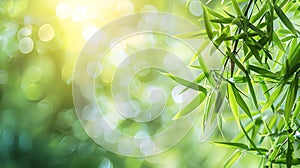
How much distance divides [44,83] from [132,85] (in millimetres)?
283

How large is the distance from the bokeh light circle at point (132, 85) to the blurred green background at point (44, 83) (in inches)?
2.1

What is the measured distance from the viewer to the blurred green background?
4.50 feet

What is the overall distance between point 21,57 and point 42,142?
0.26 meters

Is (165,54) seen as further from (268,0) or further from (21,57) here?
(268,0)

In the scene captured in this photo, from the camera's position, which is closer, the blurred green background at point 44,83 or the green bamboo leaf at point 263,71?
the green bamboo leaf at point 263,71

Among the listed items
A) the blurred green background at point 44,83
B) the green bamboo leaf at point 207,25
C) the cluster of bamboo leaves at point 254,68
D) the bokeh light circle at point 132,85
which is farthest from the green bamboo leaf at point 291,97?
the blurred green background at point 44,83

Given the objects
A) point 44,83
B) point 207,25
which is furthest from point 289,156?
point 44,83

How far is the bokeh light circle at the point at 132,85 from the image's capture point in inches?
49.6

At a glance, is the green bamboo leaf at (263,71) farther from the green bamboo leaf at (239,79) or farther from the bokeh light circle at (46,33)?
the bokeh light circle at (46,33)

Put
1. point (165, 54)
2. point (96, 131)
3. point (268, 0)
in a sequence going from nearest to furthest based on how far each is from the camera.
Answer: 1. point (268, 0)
2. point (165, 54)
3. point (96, 131)

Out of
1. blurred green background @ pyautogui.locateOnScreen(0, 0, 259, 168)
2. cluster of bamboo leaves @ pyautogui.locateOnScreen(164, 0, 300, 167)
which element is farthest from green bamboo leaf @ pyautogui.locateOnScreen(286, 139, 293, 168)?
blurred green background @ pyautogui.locateOnScreen(0, 0, 259, 168)

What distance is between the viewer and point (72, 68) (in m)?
1.38

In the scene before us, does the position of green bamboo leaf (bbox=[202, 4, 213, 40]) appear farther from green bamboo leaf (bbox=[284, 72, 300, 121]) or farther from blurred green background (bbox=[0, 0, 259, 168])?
blurred green background (bbox=[0, 0, 259, 168])

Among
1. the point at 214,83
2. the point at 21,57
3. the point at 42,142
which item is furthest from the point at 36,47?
the point at 214,83
